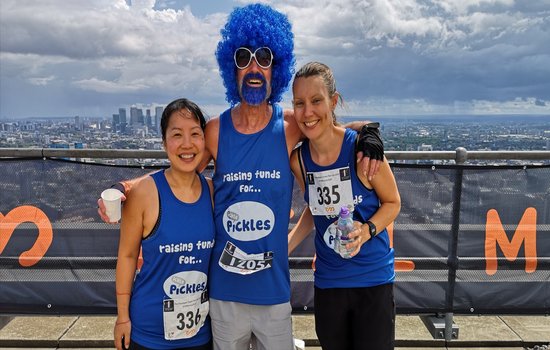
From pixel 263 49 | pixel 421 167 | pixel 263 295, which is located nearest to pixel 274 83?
pixel 263 49

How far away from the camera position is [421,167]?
3742 millimetres

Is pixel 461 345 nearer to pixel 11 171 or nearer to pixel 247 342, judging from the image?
pixel 247 342

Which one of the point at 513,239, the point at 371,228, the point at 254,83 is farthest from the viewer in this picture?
the point at 513,239

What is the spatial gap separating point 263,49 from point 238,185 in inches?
30.9

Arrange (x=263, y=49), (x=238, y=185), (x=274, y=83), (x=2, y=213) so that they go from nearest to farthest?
(x=238, y=185), (x=263, y=49), (x=274, y=83), (x=2, y=213)

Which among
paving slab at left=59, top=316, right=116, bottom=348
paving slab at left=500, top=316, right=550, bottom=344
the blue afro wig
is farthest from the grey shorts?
paving slab at left=500, top=316, right=550, bottom=344

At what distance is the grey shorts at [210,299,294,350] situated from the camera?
230 centimetres

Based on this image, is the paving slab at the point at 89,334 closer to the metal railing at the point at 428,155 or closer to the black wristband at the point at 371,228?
the metal railing at the point at 428,155

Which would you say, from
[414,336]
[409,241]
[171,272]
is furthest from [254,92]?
[414,336]

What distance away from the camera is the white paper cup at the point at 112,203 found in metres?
2.03

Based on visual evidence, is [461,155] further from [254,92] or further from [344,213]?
[254,92]

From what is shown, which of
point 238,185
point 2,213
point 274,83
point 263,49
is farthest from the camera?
point 2,213

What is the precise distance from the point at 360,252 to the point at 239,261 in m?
0.64

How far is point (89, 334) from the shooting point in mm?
3914
